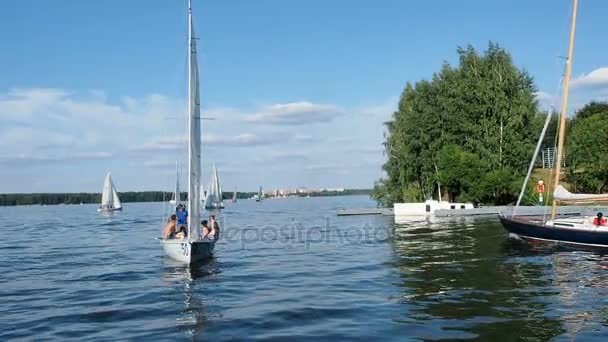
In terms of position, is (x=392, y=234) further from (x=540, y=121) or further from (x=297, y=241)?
(x=540, y=121)

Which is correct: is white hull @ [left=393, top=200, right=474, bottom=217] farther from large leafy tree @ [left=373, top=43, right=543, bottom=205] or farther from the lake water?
the lake water

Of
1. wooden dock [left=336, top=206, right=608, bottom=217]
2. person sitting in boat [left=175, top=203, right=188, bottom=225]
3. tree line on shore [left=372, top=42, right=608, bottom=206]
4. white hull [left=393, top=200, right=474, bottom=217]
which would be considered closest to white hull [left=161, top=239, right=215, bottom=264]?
person sitting in boat [left=175, top=203, right=188, bottom=225]

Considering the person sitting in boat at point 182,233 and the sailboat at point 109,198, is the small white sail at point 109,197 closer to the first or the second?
the sailboat at point 109,198

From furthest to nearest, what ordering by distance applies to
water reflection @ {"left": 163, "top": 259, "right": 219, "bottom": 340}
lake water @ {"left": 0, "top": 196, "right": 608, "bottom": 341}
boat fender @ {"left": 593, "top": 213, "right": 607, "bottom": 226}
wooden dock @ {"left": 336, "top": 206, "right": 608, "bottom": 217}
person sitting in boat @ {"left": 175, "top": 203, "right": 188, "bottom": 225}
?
1. wooden dock @ {"left": 336, "top": 206, "right": 608, "bottom": 217}
2. person sitting in boat @ {"left": 175, "top": 203, "right": 188, "bottom": 225}
3. boat fender @ {"left": 593, "top": 213, "right": 607, "bottom": 226}
4. water reflection @ {"left": 163, "top": 259, "right": 219, "bottom": 340}
5. lake water @ {"left": 0, "top": 196, "right": 608, "bottom": 341}

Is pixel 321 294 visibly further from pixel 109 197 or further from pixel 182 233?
pixel 109 197

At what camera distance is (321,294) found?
2072 cm

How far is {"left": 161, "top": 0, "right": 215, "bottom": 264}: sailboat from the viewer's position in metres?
28.4

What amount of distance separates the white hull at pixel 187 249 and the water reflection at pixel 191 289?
0.34 meters

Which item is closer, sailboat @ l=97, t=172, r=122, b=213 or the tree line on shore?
the tree line on shore

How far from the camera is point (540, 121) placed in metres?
75.3

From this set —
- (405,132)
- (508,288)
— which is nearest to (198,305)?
(508,288)

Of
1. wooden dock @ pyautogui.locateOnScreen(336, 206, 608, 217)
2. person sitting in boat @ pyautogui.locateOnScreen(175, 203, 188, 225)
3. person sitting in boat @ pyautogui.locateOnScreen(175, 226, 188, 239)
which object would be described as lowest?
person sitting in boat @ pyautogui.locateOnScreen(175, 226, 188, 239)

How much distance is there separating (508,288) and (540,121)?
60356 mm

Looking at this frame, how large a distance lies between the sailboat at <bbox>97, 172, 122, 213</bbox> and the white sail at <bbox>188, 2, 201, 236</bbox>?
334 ft
